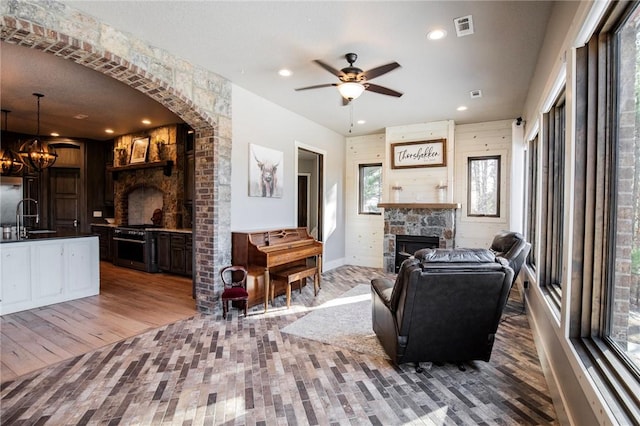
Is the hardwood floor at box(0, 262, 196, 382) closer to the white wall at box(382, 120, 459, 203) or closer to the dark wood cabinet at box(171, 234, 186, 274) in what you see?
the dark wood cabinet at box(171, 234, 186, 274)

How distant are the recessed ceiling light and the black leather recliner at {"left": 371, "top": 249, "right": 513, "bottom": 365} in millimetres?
1991

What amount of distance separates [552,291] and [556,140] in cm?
140

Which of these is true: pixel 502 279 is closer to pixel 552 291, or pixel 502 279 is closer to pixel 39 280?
pixel 552 291

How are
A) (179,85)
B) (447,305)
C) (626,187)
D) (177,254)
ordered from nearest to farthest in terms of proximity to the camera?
1. (626,187)
2. (447,305)
3. (179,85)
4. (177,254)

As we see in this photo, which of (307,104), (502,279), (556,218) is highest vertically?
(307,104)

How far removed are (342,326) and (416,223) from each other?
3360 mm

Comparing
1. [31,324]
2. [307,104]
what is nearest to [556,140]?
[307,104]

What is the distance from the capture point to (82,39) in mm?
2682

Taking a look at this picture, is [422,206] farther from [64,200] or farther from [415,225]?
[64,200]

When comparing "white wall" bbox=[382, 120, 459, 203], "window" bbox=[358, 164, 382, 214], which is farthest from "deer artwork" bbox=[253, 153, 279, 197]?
"window" bbox=[358, 164, 382, 214]

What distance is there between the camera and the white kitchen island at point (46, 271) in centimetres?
404

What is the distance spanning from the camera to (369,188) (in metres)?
7.38

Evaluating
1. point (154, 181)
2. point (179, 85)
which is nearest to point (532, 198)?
point (179, 85)

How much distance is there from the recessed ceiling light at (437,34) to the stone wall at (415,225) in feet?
12.1
